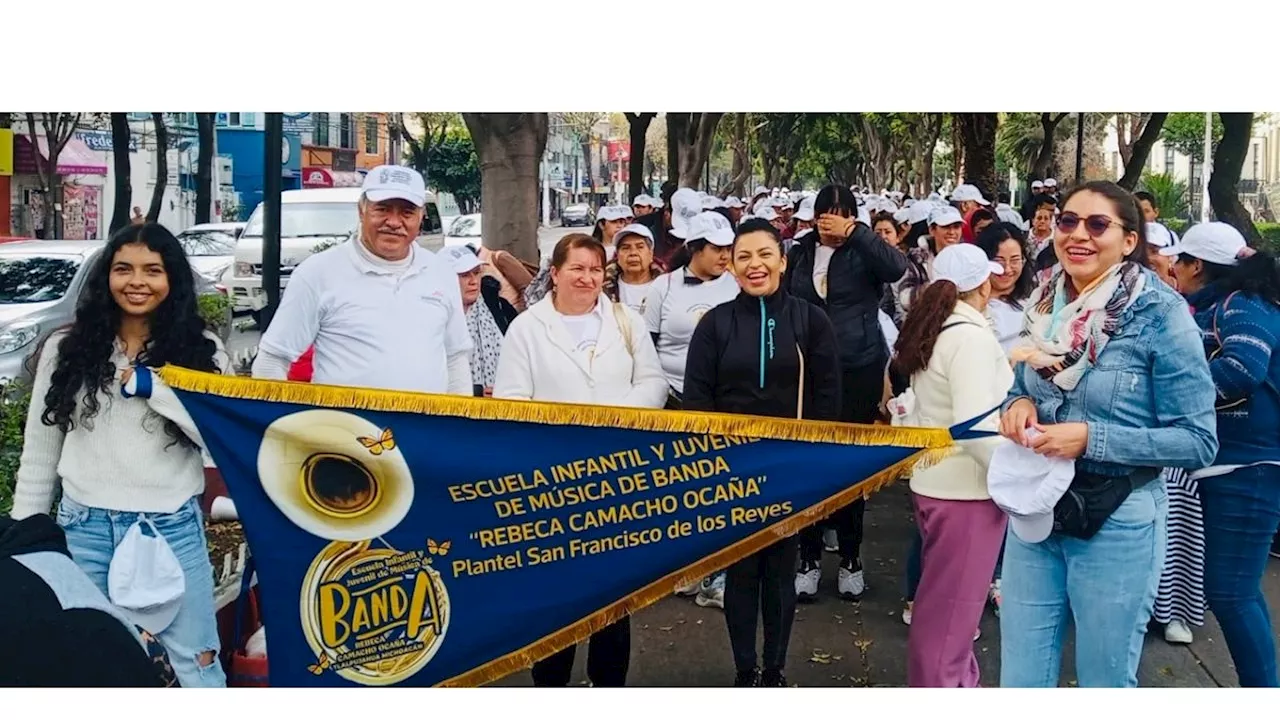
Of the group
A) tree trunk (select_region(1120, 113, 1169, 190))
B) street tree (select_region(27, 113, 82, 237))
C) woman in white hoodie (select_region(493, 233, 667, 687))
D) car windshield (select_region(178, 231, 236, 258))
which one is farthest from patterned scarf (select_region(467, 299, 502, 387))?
tree trunk (select_region(1120, 113, 1169, 190))

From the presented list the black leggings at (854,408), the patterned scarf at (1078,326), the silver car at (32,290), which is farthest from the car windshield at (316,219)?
the patterned scarf at (1078,326)

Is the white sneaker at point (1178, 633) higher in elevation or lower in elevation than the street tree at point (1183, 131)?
lower

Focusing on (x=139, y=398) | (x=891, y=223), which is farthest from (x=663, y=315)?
(x=891, y=223)

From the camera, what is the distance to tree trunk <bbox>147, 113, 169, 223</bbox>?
9720 mm

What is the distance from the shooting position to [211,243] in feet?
34.8

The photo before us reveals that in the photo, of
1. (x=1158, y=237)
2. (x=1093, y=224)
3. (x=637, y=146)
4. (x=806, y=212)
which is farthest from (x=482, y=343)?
(x=637, y=146)

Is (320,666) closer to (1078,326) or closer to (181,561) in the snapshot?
(181,561)

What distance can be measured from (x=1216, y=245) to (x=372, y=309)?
303 cm

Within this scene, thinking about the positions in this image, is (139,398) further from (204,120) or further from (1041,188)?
(1041,188)

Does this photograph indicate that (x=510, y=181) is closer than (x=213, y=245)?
Yes

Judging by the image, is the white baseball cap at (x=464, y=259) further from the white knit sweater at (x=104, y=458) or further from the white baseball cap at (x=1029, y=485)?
the white baseball cap at (x=1029, y=485)

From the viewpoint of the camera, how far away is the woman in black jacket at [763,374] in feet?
14.8

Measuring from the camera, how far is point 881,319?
6.41m

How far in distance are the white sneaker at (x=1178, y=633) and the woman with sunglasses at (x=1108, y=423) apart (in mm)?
1986
